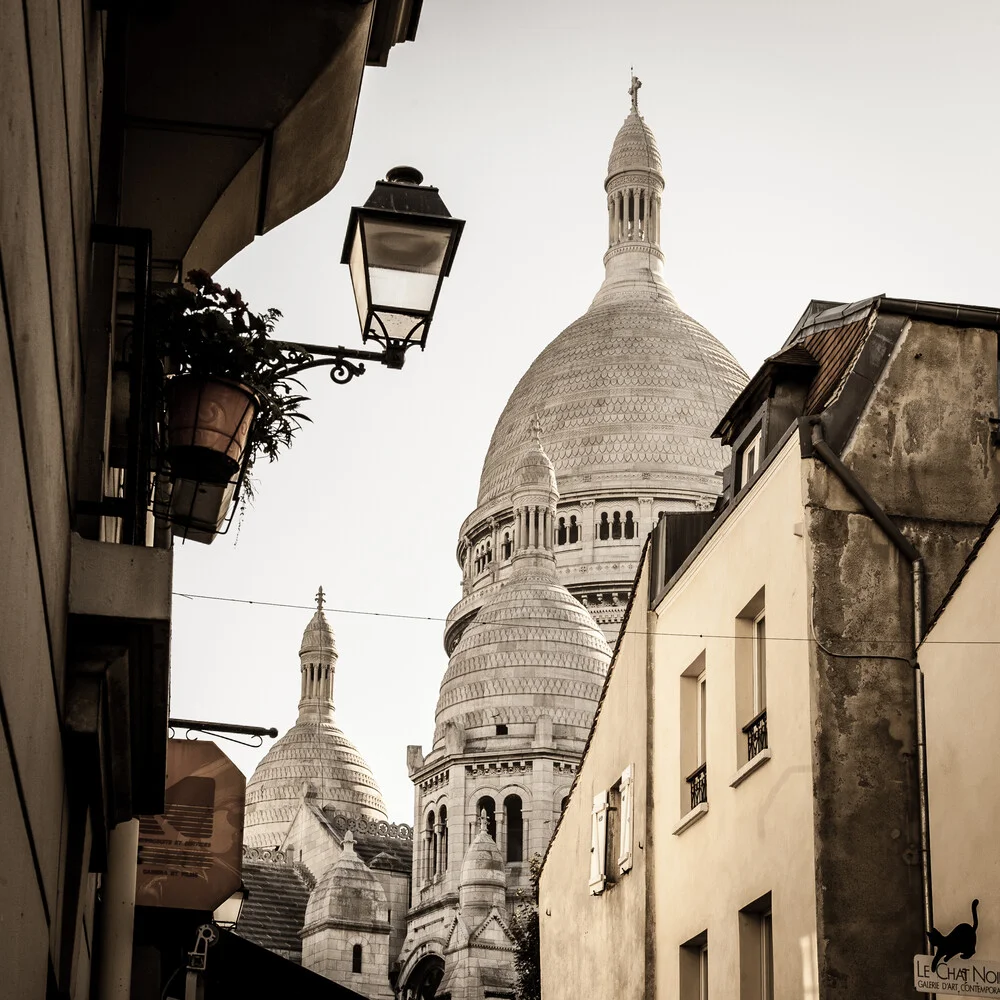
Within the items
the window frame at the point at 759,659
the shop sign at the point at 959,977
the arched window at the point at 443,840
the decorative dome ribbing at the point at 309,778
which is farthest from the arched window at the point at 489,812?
the shop sign at the point at 959,977

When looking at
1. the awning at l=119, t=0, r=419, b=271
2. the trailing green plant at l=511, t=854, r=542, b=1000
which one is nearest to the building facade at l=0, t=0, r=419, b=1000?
the awning at l=119, t=0, r=419, b=271

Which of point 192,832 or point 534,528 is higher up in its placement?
point 534,528

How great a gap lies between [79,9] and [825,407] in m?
10.3

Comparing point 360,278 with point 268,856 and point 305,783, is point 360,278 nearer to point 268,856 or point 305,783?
point 268,856

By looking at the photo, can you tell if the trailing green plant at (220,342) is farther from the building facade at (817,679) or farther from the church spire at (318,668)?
the church spire at (318,668)

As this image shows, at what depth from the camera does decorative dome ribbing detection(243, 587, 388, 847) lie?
104562 mm

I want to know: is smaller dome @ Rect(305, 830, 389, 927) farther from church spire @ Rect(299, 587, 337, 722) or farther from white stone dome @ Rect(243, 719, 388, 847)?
church spire @ Rect(299, 587, 337, 722)

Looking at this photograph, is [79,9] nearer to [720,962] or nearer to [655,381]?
[720,962]

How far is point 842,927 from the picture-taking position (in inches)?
487

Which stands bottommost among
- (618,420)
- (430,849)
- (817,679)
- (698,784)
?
(698,784)

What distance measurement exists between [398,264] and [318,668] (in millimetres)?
108040

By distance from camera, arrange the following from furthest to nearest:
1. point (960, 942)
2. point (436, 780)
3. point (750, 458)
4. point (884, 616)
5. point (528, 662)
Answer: point (528, 662)
point (436, 780)
point (750, 458)
point (884, 616)
point (960, 942)

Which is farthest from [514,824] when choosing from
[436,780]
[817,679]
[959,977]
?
[959,977]

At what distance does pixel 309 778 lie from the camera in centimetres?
10656
